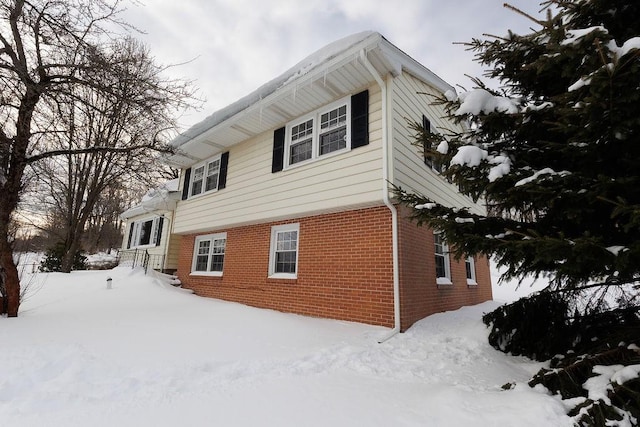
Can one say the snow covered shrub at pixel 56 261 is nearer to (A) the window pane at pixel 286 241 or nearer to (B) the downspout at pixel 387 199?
(A) the window pane at pixel 286 241

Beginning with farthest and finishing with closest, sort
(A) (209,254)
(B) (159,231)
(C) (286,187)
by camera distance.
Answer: (B) (159,231) < (A) (209,254) < (C) (286,187)

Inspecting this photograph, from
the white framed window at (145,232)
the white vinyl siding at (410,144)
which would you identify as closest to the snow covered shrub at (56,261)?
the white framed window at (145,232)

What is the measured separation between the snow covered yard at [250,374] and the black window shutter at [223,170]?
4.79 m

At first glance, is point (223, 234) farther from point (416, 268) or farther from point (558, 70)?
point (558, 70)

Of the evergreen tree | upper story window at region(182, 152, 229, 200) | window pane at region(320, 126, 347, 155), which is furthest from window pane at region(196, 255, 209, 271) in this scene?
the evergreen tree

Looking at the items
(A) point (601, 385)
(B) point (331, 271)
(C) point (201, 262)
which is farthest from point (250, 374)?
(C) point (201, 262)

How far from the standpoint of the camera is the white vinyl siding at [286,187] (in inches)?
249

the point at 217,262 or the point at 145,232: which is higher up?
the point at 145,232

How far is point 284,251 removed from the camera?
8.20m

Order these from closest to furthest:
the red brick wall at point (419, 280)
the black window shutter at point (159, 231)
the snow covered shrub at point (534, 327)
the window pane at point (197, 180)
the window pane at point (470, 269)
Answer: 1. the snow covered shrub at point (534, 327)
2. the red brick wall at point (419, 280)
3. the window pane at point (470, 269)
4. the window pane at point (197, 180)
5. the black window shutter at point (159, 231)

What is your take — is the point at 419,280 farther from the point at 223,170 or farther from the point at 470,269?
the point at 223,170

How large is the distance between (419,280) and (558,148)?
4246 mm

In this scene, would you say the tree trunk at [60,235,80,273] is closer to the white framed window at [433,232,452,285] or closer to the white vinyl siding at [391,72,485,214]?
the white vinyl siding at [391,72,485,214]

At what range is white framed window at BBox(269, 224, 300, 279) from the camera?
26.0 feet
